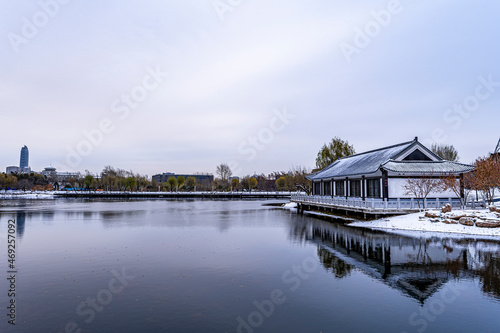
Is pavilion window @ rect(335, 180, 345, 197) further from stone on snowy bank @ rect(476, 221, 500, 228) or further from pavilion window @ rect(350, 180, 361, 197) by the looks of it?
stone on snowy bank @ rect(476, 221, 500, 228)

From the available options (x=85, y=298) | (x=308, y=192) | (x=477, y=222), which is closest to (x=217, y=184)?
(x=308, y=192)

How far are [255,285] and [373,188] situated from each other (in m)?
26.9

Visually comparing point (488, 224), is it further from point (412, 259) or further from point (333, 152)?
point (333, 152)

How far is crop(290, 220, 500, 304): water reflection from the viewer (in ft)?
42.3

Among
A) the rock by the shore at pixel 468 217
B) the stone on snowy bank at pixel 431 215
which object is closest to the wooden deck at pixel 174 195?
the stone on snowy bank at pixel 431 215

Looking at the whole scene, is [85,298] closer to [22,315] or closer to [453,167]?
[22,315]

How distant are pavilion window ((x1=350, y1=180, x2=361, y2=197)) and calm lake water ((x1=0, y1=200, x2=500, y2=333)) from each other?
17.3 m

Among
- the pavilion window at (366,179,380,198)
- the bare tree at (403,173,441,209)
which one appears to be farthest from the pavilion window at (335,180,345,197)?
the bare tree at (403,173,441,209)

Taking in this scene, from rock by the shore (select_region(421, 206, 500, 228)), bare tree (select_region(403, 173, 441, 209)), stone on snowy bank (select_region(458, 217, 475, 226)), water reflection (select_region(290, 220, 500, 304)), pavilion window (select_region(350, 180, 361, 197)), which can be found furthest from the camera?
pavilion window (select_region(350, 180, 361, 197))

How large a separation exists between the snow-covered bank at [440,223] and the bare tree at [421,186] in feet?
10.1

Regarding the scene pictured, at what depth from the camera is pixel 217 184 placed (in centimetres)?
14650

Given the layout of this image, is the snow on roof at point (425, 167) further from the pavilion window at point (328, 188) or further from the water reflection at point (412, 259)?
the pavilion window at point (328, 188)

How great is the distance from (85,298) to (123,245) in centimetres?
978

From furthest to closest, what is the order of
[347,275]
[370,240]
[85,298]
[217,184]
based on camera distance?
[217,184]
[370,240]
[347,275]
[85,298]
